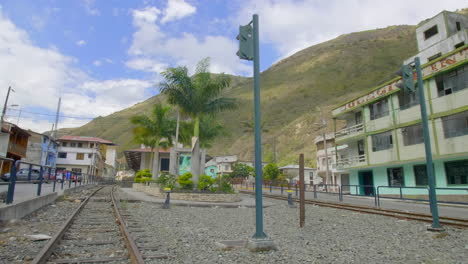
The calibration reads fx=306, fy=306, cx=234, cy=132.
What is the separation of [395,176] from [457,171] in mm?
5772

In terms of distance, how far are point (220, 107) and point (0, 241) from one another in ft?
56.8

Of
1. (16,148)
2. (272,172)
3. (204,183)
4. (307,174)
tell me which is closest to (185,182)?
(204,183)

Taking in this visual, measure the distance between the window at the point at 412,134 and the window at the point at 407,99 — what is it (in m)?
1.78

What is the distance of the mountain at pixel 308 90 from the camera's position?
281 feet

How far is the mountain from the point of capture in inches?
3366

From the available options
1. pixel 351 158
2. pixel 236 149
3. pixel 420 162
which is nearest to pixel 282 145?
pixel 236 149

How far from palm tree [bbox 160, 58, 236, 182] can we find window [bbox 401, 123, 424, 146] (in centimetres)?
1482

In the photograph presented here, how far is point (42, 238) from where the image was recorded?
20.3 feet

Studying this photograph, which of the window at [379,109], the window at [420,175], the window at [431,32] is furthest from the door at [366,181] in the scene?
the window at [431,32]

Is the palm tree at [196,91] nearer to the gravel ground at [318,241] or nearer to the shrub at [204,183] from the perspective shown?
the shrub at [204,183]

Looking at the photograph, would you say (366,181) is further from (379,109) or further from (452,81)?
(452,81)

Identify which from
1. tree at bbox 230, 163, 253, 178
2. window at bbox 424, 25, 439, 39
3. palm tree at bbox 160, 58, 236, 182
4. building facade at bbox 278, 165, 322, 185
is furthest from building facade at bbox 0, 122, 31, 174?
window at bbox 424, 25, 439, 39

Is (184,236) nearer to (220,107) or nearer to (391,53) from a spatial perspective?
(220,107)

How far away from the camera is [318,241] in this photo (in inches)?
283
